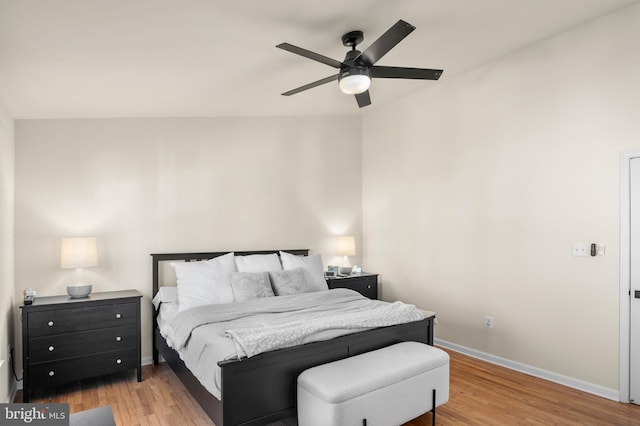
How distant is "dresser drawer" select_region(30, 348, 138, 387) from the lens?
3443mm

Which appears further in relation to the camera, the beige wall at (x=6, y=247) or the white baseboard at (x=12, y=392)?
the white baseboard at (x=12, y=392)

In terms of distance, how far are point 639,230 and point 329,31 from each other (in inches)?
109

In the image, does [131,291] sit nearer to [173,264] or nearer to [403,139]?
[173,264]

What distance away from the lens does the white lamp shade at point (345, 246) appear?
5371 mm

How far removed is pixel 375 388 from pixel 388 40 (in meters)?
2.12

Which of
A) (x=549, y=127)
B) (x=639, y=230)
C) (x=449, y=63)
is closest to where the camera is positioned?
(x=639, y=230)

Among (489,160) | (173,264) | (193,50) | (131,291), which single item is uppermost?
(193,50)

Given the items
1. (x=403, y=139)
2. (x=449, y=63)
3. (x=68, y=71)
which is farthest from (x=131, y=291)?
(x=449, y=63)

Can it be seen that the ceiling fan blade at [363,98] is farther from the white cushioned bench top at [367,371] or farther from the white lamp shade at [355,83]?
the white cushioned bench top at [367,371]

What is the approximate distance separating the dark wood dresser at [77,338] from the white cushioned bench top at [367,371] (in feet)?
6.70

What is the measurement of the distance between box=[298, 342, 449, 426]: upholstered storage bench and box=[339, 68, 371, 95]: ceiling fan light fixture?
1.90 m

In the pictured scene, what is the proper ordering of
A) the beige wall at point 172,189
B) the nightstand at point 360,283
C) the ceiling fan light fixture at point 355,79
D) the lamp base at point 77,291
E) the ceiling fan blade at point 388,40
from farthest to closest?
the nightstand at point 360,283, the beige wall at point 172,189, the lamp base at point 77,291, the ceiling fan light fixture at point 355,79, the ceiling fan blade at point 388,40

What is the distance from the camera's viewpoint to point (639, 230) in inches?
124

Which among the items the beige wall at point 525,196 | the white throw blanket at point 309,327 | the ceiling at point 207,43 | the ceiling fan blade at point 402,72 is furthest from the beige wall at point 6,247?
the beige wall at point 525,196
